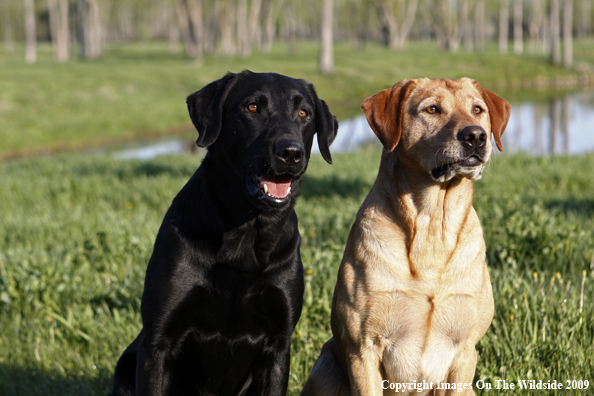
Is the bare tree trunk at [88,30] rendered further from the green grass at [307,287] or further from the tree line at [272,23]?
the green grass at [307,287]

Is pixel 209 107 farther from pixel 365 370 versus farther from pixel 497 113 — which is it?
pixel 365 370

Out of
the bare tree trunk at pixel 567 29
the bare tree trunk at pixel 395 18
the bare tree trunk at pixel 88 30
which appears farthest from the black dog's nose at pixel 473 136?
the bare tree trunk at pixel 395 18

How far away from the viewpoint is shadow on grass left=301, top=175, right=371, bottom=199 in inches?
367

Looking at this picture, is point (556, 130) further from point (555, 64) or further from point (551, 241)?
point (555, 64)

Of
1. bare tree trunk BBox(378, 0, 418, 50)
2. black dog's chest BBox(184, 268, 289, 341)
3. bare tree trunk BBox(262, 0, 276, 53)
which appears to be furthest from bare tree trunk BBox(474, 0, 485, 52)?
black dog's chest BBox(184, 268, 289, 341)

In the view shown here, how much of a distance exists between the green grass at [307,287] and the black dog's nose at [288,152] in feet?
5.06

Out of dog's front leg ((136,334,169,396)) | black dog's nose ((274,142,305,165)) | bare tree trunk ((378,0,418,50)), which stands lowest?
dog's front leg ((136,334,169,396))

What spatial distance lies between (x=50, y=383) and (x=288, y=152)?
7.83 feet

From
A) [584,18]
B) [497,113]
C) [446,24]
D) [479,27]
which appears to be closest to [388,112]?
[497,113]

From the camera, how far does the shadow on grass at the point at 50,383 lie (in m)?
3.90

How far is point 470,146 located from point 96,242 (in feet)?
13.8

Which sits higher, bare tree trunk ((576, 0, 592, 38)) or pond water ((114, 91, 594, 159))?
bare tree trunk ((576, 0, 592, 38))

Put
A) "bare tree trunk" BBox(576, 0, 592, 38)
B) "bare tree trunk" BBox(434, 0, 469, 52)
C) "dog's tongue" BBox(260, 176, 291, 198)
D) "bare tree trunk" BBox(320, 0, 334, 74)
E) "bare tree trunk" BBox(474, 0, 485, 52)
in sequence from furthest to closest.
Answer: "bare tree trunk" BBox(576, 0, 592, 38), "bare tree trunk" BBox(474, 0, 485, 52), "bare tree trunk" BBox(434, 0, 469, 52), "bare tree trunk" BBox(320, 0, 334, 74), "dog's tongue" BBox(260, 176, 291, 198)

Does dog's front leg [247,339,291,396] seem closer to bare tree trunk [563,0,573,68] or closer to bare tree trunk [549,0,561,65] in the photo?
bare tree trunk [563,0,573,68]
